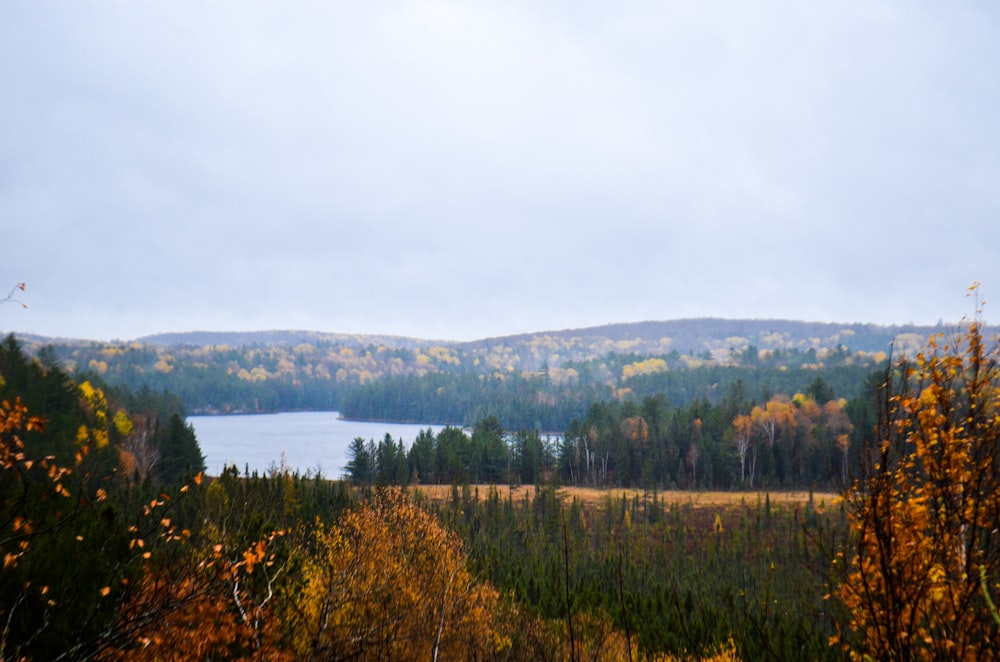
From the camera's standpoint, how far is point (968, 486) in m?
7.30

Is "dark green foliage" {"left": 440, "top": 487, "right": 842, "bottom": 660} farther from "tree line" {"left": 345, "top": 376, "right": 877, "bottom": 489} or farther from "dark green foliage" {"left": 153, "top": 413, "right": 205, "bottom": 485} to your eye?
"dark green foliage" {"left": 153, "top": 413, "right": 205, "bottom": 485}

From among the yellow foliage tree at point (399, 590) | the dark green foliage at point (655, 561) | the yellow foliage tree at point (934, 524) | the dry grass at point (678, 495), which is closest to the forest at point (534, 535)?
the yellow foliage tree at point (934, 524)

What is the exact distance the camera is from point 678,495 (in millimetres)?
142125

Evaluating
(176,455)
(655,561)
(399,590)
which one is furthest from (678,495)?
(399,590)

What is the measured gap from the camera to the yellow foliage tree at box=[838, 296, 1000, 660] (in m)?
6.41

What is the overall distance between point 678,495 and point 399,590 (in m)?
116

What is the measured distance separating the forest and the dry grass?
1.13 m

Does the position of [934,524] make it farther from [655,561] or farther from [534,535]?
[534,535]

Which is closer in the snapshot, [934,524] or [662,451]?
[934,524]

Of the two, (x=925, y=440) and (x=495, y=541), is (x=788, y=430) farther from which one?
(x=925, y=440)

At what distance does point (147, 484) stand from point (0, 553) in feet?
202

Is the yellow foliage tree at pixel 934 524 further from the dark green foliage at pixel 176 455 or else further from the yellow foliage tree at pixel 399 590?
the dark green foliage at pixel 176 455

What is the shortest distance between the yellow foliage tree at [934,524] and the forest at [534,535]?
0.33ft

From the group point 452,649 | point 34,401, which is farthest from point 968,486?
point 34,401
